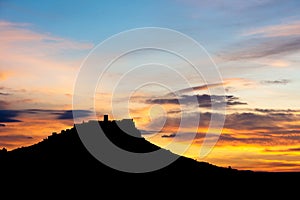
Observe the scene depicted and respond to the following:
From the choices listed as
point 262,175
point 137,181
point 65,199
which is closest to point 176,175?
point 137,181

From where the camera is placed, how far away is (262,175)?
13688cm

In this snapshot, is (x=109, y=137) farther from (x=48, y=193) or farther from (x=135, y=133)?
(x=48, y=193)

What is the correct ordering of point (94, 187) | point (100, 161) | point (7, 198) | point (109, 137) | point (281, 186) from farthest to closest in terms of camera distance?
point (109, 137), point (100, 161), point (281, 186), point (94, 187), point (7, 198)

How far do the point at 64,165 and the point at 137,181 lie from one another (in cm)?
1778

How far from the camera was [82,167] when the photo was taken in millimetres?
127750

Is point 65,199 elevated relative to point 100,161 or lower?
lower

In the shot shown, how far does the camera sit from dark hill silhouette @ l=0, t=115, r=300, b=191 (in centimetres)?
12000

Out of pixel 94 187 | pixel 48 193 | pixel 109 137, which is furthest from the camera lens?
pixel 109 137

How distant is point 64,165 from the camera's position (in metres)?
127

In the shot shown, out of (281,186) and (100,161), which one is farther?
(100,161)

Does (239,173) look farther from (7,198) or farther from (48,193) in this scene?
(7,198)

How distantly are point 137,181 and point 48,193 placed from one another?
85.9 feet

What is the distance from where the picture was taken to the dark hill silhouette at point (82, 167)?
120m

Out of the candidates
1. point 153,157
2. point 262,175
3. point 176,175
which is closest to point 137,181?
point 176,175
